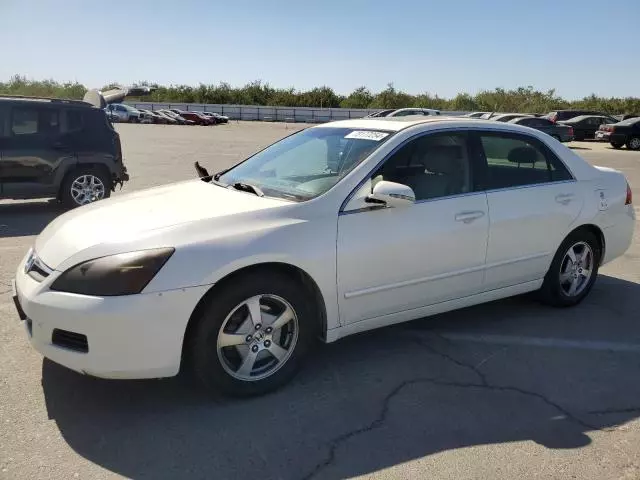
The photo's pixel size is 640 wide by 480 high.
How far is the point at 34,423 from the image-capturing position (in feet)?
10.2

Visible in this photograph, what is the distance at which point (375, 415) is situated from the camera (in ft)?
10.8

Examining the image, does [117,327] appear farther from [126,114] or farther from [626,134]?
[126,114]

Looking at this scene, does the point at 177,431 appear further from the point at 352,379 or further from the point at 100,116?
the point at 100,116

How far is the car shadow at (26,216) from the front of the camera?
7.88 metres

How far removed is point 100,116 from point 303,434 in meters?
7.79

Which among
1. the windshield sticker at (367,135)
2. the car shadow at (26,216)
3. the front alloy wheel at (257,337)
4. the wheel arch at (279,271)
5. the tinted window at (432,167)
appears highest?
the windshield sticker at (367,135)

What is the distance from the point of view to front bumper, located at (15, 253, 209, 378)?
2977 millimetres

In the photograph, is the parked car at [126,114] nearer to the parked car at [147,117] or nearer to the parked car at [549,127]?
the parked car at [147,117]

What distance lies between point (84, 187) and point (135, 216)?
651 cm

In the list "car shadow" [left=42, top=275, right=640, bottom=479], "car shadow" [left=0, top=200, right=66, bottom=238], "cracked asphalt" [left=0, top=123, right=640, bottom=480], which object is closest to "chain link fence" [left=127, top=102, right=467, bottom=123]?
"car shadow" [left=0, top=200, right=66, bottom=238]

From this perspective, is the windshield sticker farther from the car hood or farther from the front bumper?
the front bumper

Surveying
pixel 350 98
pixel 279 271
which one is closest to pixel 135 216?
pixel 279 271

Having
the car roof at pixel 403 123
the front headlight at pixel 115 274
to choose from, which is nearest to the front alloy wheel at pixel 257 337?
the front headlight at pixel 115 274

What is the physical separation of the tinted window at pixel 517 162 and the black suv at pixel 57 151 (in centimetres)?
689
